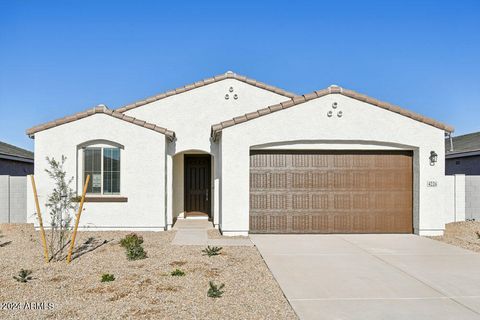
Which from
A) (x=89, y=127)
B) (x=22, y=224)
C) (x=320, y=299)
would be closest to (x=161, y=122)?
(x=89, y=127)

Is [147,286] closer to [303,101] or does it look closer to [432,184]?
[303,101]

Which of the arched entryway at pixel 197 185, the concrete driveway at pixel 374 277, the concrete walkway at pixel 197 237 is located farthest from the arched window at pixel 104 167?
the concrete driveway at pixel 374 277

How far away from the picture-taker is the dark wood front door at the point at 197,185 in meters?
15.1

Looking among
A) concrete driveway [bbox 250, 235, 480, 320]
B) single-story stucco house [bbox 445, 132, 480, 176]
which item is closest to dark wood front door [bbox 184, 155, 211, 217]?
concrete driveway [bbox 250, 235, 480, 320]

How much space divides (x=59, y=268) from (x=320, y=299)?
506 centimetres

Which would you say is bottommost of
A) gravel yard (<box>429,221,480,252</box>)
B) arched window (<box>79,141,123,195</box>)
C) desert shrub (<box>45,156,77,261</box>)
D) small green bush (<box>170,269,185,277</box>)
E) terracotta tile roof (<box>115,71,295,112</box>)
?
gravel yard (<box>429,221,480,252</box>)

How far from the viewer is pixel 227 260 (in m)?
8.27

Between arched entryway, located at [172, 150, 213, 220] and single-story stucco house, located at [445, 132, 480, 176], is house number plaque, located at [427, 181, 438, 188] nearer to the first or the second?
arched entryway, located at [172, 150, 213, 220]

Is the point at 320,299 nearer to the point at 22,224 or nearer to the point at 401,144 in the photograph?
the point at 401,144

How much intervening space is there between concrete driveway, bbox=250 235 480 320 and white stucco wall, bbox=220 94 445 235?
110 cm

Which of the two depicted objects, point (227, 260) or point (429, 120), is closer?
point (227, 260)

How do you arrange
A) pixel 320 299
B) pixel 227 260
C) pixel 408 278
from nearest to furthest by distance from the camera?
pixel 320 299
pixel 408 278
pixel 227 260

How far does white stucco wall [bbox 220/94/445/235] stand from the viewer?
1122cm

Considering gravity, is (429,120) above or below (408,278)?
above
